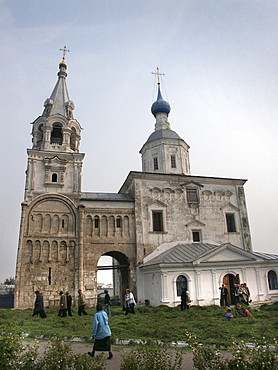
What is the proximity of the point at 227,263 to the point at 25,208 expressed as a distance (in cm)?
1449

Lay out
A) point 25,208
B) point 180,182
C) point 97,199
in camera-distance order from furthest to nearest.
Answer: point 180,182
point 97,199
point 25,208

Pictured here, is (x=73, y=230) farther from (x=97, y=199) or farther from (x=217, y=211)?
(x=217, y=211)

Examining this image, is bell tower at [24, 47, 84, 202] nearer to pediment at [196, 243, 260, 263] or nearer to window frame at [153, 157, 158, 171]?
window frame at [153, 157, 158, 171]

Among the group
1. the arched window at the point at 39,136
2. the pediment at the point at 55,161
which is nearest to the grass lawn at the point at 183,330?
the pediment at the point at 55,161

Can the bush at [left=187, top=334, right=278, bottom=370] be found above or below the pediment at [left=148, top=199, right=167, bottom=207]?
below

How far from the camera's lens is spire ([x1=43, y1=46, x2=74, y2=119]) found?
82.7ft

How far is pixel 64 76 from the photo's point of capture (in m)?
27.9

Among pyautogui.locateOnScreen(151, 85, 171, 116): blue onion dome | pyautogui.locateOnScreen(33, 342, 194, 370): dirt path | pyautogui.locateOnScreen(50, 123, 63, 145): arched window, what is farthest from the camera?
pyautogui.locateOnScreen(151, 85, 171, 116): blue onion dome

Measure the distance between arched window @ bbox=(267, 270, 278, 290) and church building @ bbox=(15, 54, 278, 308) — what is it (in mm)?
78

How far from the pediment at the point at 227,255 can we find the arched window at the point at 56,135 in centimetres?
1487

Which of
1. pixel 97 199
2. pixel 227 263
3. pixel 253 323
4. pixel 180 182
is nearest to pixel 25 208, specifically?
pixel 97 199

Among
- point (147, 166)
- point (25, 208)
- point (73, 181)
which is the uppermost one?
point (147, 166)

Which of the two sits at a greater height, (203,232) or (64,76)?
(64,76)

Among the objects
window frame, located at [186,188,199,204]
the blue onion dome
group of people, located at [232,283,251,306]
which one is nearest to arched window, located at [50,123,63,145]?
the blue onion dome
